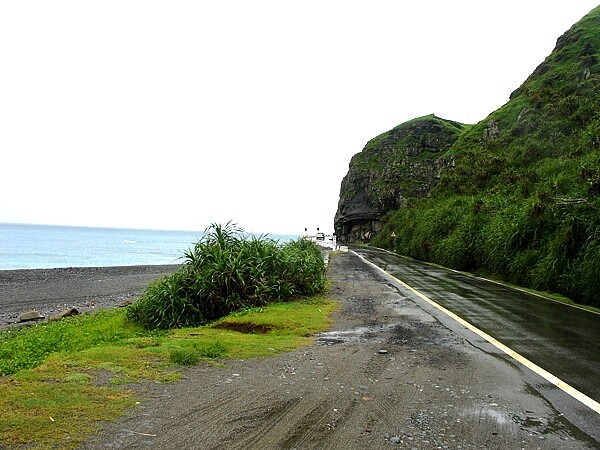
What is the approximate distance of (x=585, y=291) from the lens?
489 inches

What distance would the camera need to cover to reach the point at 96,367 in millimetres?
5555

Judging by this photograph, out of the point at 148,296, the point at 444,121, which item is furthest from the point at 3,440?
the point at 444,121

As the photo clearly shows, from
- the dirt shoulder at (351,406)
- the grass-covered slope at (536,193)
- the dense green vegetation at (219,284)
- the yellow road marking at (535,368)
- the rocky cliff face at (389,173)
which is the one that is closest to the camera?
the dirt shoulder at (351,406)

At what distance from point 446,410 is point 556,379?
190 centimetres

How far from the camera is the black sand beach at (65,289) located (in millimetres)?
21839

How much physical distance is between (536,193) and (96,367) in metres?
17.6

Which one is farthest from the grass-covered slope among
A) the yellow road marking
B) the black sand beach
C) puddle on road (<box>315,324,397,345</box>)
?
the black sand beach

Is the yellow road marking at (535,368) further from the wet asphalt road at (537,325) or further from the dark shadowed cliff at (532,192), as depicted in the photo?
the dark shadowed cliff at (532,192)

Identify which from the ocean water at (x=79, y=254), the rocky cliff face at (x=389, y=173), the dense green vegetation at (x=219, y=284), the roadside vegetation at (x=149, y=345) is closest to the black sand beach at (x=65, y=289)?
the ocean water at (x=79, y=254)

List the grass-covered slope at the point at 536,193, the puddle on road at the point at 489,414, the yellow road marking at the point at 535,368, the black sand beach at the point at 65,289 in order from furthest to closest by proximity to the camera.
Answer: the black sand beach at the point at 65,289 < the grass-covered slope at the point at 536,193 < the yellow road marking at the point at 535,368 < the puddle on road at the point at 489,414

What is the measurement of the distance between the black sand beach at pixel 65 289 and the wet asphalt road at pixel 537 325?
1593 cm

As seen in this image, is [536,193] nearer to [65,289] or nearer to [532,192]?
[532,192]

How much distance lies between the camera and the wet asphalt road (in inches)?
236

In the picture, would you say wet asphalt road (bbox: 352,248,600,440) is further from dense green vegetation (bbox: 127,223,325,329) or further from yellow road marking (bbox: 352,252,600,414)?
dense green vegetation (bbox: 127,223,325,329)
